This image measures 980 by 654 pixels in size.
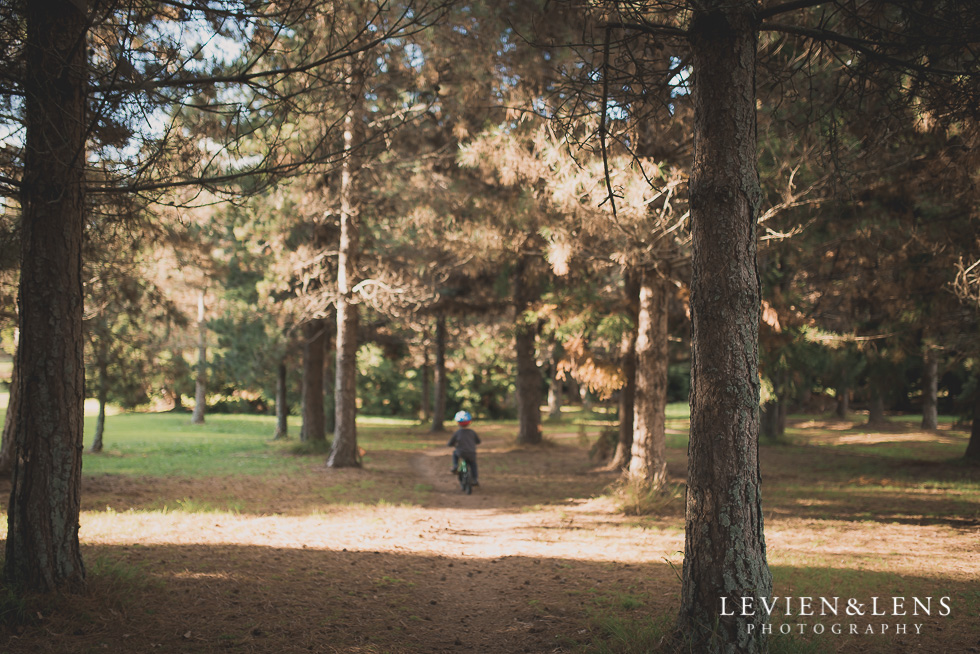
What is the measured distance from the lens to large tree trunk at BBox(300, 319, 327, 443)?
61.8ft

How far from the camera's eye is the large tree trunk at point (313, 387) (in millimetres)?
18828

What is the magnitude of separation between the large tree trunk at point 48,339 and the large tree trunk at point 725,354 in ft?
14.2

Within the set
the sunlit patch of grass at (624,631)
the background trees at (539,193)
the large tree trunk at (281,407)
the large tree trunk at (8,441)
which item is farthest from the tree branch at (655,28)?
the large tree trunk at (281,407)

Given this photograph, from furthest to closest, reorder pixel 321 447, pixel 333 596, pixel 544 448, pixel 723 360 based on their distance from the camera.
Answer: pixel 544 448, pixel 321 447, pixel 333 596, pixel 723 360

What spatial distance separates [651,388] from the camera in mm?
10633

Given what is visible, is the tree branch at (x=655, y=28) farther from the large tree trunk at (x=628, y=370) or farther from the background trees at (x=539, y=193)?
the large tree trunk at (x=628, y=370)

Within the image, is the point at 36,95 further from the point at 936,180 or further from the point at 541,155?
the point at 936,180

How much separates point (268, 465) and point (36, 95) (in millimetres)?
11985

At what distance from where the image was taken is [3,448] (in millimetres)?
10891

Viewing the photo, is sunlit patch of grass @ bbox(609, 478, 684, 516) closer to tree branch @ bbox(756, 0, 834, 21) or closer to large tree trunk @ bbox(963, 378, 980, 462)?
tree branch @ bbox(756, 0, 834, 21)

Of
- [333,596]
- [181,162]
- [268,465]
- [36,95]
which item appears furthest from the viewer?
[268,465]

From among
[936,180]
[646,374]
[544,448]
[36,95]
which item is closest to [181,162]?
[36,95]

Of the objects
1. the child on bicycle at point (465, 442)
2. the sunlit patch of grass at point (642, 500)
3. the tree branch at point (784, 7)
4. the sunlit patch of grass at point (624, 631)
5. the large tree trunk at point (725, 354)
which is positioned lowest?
the sunlit patch of grass at point (642, 500)

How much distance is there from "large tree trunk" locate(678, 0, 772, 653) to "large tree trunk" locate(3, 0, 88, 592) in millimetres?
4313
